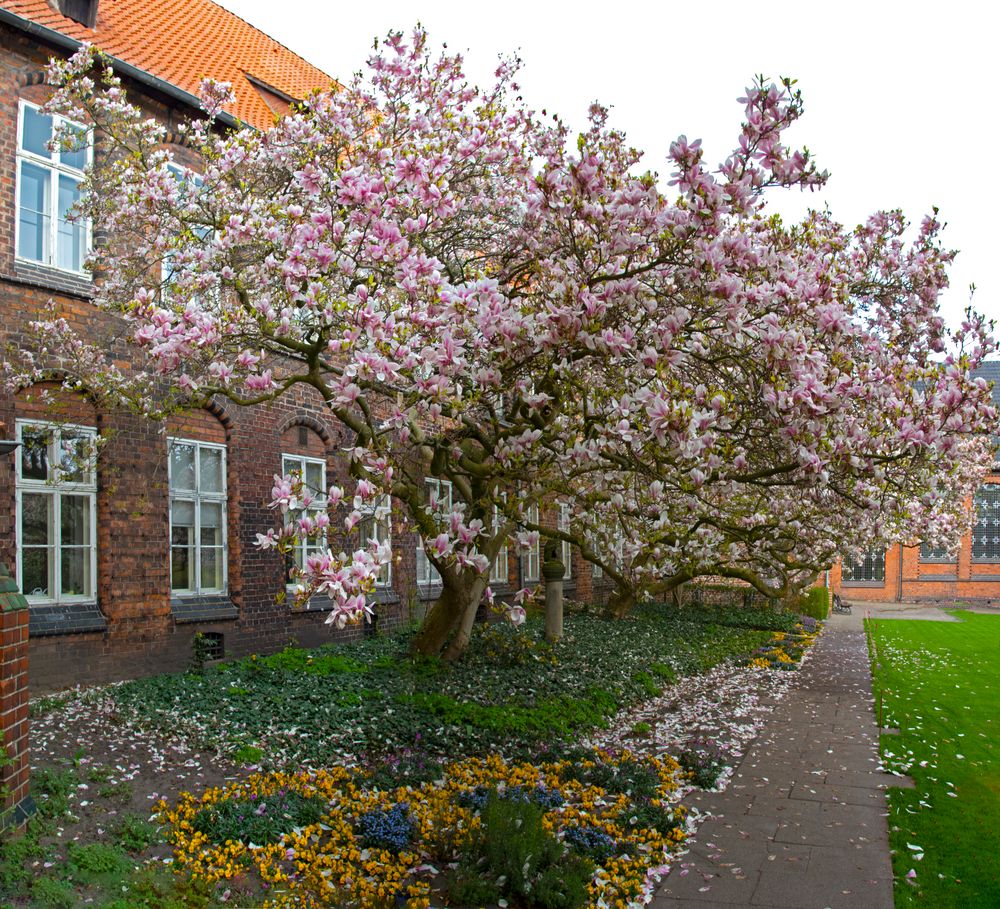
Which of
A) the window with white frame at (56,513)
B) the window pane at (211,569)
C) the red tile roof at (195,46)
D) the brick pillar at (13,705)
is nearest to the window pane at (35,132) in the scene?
the red tile roof at (195,46)

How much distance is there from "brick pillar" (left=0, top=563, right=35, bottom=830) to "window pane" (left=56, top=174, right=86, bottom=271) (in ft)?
21.6

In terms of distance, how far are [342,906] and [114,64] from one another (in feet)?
32.7

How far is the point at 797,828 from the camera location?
6.50 m

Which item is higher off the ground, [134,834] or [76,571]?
[76,571]

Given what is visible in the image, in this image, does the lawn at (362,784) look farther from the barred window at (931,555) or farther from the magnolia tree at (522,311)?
the barred window at (931,555)

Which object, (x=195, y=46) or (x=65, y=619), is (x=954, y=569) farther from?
(x=65, y=619)

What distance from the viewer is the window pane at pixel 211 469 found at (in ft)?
40.2

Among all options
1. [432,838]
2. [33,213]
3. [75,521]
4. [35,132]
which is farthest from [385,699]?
[35,132]

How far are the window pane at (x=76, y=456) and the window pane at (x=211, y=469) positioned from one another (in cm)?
187

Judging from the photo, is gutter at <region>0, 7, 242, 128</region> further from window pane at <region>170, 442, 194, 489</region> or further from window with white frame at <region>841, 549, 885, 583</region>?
window with white frame at <region>841, 549, 885, 583</region>

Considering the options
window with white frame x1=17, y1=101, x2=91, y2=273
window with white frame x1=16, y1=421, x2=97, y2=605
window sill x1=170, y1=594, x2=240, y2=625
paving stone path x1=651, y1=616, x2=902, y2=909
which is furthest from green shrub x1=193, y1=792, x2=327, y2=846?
window with white frame x1=17, y1=101, x2=91, y2=273

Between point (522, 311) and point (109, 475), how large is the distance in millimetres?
6656

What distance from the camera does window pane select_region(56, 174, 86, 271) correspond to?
34.6 feet

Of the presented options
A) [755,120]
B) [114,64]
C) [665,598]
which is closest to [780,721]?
[755,120]
